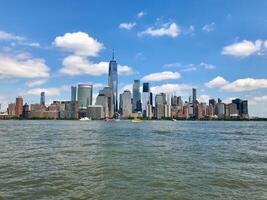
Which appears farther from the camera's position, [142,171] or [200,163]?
[200,163]

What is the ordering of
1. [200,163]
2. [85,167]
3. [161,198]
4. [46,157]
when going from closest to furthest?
[161,198], [85,167], [200,163], [46,157]

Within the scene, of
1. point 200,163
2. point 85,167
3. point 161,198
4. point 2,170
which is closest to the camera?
point 161,198

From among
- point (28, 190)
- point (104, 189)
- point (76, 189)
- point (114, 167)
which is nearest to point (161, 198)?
point (104, 189)

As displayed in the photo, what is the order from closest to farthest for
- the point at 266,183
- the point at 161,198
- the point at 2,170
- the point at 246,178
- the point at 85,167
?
the point at 161,198
the point at 266,183
the point at 246,178
the point at 2,170
the point at 85,167

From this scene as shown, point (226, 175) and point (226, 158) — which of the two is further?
point (226, 158)

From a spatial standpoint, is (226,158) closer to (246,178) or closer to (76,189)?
(246,178)

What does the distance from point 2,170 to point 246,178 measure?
17469mm

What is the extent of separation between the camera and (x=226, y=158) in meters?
A: 33.6

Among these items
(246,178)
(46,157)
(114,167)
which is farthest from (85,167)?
(246,178)

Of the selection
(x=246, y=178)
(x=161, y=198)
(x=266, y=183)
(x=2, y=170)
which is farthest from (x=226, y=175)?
(x=2, y=170)

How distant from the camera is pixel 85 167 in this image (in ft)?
87.0

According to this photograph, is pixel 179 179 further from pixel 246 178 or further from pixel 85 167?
pixel 85 167

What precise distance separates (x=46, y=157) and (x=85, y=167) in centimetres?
726

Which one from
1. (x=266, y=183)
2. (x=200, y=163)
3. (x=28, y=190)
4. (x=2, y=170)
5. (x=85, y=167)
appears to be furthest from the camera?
(x=200, y=163)
